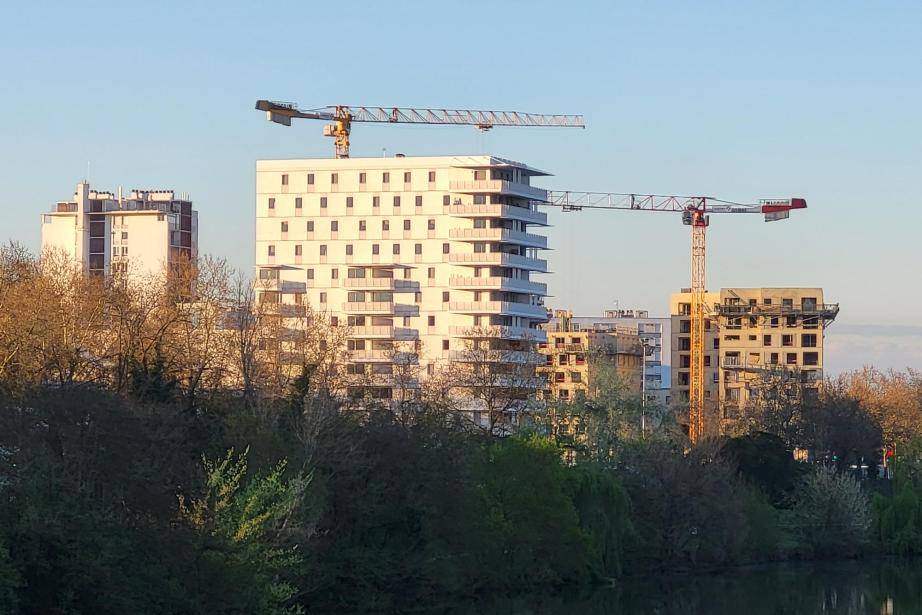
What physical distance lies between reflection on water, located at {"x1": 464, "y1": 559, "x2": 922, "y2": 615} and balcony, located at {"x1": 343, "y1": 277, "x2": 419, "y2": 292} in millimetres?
57106

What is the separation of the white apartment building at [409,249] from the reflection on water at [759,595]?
49355mm

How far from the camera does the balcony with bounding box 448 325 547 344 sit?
441 feet

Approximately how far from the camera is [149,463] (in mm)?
49500

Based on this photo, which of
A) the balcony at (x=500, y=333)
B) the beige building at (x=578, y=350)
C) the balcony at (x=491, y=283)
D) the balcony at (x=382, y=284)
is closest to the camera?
the balcony at (x=500, y=333)

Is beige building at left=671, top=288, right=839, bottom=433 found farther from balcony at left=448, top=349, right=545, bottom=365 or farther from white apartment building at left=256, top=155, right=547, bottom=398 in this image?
balcony at left=448, top=349, right=545, bottom=365

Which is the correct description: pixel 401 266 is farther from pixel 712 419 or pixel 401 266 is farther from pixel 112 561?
pixel 112 561

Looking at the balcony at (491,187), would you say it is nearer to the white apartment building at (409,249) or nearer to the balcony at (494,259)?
the white apartment building at (409,249)

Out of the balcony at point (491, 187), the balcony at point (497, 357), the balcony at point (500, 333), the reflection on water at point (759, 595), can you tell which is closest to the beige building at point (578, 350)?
the balcony at point (500, 333)

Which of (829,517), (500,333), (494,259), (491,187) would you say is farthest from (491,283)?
(829,517)

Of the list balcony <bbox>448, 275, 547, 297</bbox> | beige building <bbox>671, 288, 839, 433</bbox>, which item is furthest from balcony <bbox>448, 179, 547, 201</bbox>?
beige building <bbox>671, 288, 839, 433</bbox>

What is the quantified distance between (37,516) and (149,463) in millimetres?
6171

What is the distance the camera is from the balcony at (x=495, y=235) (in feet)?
453

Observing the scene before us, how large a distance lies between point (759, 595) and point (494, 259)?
63411 millimetres

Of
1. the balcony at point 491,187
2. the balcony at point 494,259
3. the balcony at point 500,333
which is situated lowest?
the balcony at point 500,333
